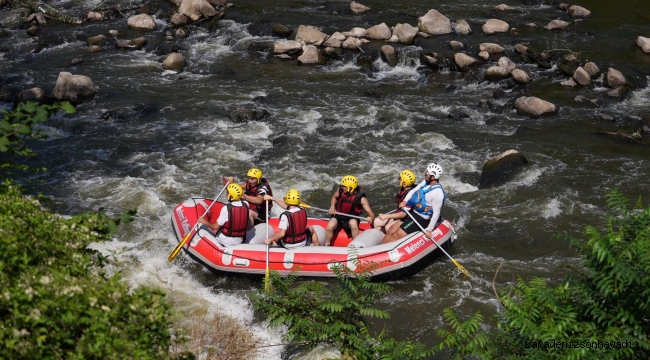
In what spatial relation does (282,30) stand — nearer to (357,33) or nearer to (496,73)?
(357,33)

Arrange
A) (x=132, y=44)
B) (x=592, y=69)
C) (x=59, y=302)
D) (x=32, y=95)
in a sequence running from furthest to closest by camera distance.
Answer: (x=132, y=44)
(x=592, y=69)
(x=32, y=95)
(x=59, y=302)

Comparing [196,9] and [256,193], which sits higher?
[256,193]

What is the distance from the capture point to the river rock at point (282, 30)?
64.7 feet

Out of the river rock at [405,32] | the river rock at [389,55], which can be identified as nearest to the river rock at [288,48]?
the river rock at [389,55]

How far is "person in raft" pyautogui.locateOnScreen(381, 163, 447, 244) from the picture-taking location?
972 cm

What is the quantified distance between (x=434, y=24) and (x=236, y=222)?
1181cm

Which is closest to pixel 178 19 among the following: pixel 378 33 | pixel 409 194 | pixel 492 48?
pixel 378 33

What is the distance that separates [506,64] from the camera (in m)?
17.2

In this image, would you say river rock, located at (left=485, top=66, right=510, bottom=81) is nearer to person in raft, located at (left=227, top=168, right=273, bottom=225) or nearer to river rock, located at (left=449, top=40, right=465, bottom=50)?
river rock, located at (left=449, top=40, right=465, bottom=50)

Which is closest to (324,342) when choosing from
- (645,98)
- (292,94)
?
(292,94)

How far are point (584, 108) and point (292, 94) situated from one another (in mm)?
6773

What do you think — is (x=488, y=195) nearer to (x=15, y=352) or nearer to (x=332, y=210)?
(x=332, y=210)

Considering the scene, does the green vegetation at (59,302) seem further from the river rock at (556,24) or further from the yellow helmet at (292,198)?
the river rock at (556,24)

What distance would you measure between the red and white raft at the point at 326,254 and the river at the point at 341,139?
0.31 metres
